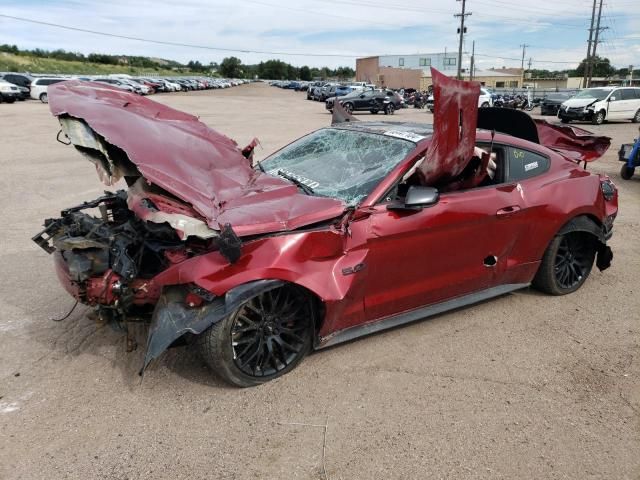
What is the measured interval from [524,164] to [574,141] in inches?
71.1

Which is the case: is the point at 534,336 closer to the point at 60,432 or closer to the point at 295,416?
the point at 295,416

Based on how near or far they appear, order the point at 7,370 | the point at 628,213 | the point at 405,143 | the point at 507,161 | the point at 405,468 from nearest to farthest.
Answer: the point at 405,468 < the point at 7,370 < the point at 405,143 < the point at 507,161 < the point at 628,213

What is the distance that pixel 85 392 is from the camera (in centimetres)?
322

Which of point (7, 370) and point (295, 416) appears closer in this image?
point (295, 416)

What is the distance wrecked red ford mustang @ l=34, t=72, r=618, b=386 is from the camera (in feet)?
9.92

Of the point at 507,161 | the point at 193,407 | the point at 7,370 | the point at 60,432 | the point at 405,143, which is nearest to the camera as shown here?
the point at 60,432

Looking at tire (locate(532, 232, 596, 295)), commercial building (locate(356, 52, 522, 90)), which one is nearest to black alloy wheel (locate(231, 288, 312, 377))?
tire (locate(532, 232, 596, 295))

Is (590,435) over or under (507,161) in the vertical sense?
under

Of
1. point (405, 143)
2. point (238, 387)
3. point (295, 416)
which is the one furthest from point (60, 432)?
point (405, 143)

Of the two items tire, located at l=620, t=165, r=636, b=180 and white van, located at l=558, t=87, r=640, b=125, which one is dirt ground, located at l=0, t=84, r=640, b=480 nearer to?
tire, located at l=620, t=165, r=636, b=180

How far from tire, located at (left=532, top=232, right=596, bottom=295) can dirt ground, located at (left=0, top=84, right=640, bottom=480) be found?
0.55 ft

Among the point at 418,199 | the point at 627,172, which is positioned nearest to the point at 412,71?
the point at 627,172

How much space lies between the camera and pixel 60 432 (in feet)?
9.41

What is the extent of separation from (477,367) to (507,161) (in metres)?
1.71
